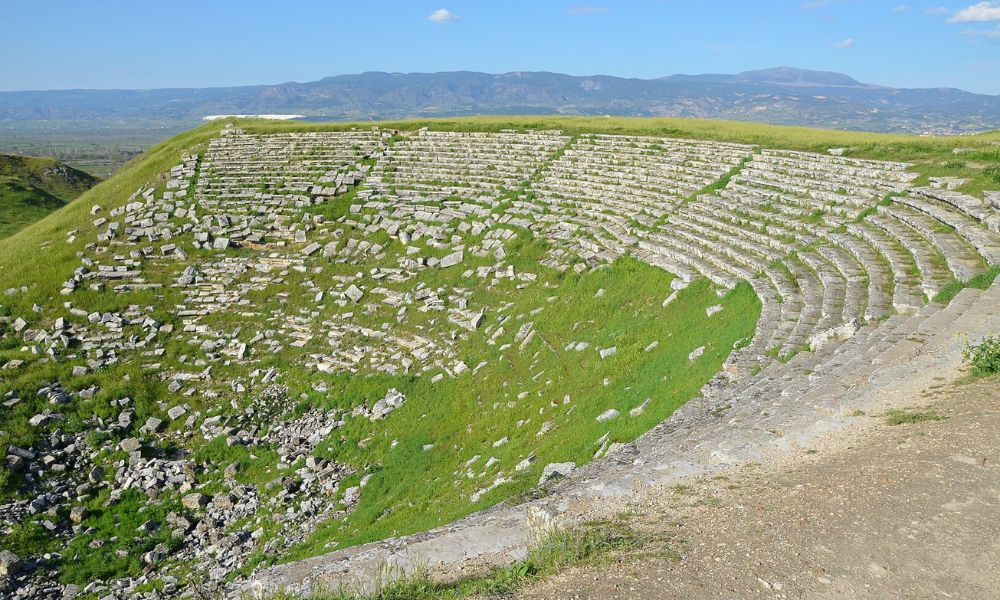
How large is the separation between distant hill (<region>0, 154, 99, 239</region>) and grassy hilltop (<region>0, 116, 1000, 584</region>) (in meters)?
37.1

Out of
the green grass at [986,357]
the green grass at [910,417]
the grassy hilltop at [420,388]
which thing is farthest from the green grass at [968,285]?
the green grass at [910,417]

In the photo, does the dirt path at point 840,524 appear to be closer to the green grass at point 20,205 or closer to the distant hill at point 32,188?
the distant hill at point 32,188

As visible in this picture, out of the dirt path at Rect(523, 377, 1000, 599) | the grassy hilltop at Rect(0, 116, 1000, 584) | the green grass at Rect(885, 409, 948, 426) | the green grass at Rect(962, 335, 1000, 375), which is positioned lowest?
the grassy hilltop at Rect(0, 116, 1000, 584)

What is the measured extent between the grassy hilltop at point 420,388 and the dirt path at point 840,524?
3.38 m

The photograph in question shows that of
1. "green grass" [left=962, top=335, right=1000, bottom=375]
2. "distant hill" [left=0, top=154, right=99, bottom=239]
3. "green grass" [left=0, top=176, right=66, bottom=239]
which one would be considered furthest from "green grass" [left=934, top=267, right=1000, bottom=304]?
"green grass" [left=0, top=176, right=66, bottom=239]

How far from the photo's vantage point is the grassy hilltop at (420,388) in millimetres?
12609

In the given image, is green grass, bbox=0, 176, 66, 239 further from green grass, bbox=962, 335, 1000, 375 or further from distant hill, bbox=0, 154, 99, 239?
green grass, bbox=962, 335, 1000, 375

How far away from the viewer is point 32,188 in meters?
65.8

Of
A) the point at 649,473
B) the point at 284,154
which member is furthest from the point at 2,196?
the point at 649,473

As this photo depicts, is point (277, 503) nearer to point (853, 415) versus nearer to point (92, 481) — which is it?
point (92, 481)

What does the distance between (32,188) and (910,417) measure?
82.8 meters

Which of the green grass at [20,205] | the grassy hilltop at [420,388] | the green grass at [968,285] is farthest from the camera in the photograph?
the green grass at [20,205]

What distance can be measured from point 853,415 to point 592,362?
7.38 meters

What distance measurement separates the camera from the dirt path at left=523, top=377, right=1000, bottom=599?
17.3ft
